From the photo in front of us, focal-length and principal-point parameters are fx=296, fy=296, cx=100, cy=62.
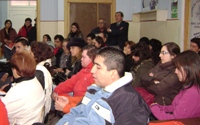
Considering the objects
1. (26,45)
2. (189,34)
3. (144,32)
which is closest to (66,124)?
(26,45)

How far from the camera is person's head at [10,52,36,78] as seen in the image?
98.5 inches

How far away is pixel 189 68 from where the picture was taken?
2451 millimetres

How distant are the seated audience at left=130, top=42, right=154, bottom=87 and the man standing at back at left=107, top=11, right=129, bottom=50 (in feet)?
9.00

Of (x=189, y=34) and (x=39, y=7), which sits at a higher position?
(x=39, y=7)

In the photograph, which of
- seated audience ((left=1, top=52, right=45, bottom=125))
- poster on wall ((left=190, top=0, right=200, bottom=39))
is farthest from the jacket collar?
poster on wall ((left=190, top=0, right=200, bottom=39))

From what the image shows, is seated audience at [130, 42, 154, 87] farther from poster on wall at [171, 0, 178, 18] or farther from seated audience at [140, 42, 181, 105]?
poster on wall at [171, 0, 178, 18]

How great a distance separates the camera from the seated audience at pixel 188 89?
2.39 meters

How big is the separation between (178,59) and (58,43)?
4.39m

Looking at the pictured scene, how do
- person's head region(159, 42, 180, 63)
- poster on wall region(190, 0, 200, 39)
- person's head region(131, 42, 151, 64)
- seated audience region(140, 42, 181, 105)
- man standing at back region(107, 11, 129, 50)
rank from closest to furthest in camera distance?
seated audience region(140, 42, 181, 105), person's head region(159, 42, 180, 63), person's head region(131, 42, 151, 64), poster on wall region(190, 0, 200, 39), man standing at back region(107, 11, 129, 50)

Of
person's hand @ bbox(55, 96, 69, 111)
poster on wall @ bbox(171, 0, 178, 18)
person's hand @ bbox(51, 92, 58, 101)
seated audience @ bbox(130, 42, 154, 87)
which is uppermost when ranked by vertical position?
poster on wall @ bbox(171, 0, 178, 18)

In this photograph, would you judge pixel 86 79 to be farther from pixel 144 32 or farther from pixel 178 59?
pixel 144 32

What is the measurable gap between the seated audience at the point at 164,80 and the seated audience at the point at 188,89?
393 millimetres

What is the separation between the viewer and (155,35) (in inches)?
265

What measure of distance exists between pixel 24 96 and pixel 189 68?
Result: 1378mm
